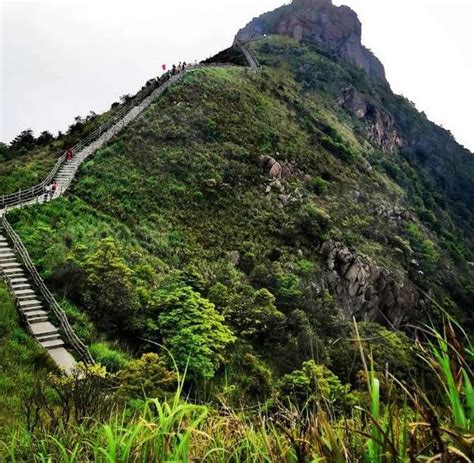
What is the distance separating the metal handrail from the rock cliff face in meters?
91.1

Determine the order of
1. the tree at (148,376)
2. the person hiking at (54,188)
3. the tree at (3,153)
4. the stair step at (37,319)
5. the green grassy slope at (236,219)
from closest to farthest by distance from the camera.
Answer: the tree at (148,376) < the stair step at (37,319) < the green grassy slope at (236,219) < the person hiking at (54,188) < the tree at (3,153)

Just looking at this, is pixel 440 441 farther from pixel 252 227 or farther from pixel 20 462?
pixel 252 227

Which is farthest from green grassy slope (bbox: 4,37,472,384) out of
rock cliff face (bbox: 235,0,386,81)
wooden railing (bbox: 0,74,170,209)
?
rock cliff face (bbox: 235,0,386,81)

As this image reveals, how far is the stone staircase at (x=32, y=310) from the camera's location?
12008 millimetres

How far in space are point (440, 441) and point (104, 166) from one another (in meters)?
27.0

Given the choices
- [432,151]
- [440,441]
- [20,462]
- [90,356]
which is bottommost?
[90,356]

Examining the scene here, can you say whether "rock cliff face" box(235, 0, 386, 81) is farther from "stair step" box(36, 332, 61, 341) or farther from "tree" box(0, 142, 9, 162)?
"stair step" box(36, 332, 61, 341)

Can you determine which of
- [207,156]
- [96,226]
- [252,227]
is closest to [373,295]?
[252,227]

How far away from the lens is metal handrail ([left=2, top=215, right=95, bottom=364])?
40.3ft

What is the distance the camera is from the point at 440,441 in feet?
5.65

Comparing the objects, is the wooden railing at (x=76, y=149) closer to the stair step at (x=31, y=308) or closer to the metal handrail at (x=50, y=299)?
the metal handrail at (x=50, y=299)

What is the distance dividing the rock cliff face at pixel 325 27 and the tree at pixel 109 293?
9273cm

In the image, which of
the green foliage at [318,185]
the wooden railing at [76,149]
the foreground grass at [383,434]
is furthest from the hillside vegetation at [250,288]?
the wooden railing at [76,149]

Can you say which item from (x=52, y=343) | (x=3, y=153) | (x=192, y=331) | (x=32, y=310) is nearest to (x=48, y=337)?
(x=52, y=343)
